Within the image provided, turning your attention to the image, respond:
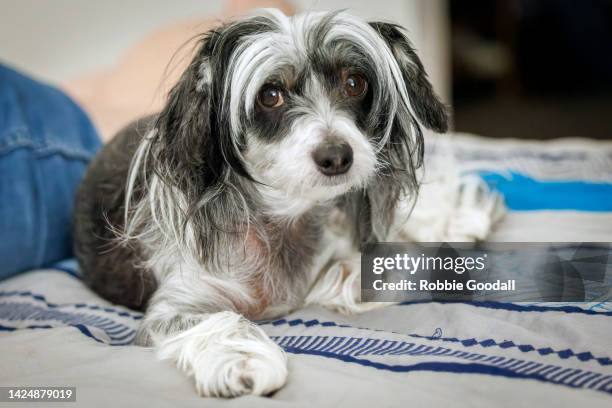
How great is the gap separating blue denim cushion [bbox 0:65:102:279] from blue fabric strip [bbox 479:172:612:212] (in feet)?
6.16

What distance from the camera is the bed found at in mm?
1309

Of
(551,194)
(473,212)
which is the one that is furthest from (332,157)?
(551,194)

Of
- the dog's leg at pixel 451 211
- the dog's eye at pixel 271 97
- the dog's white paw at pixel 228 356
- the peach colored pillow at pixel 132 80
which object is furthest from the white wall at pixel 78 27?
the dog's white paw at pixel 228 356

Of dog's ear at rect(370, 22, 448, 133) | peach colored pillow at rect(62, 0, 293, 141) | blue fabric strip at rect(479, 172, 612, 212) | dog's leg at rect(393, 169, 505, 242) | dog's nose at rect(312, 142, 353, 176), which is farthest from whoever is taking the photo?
peach colored pillow at rect(62, 0, 293, 141)

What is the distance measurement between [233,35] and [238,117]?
0.78 ft

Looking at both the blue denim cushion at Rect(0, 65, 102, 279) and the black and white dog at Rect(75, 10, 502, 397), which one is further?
the blue denim cushion at Rect(0, 65, 102, 279)

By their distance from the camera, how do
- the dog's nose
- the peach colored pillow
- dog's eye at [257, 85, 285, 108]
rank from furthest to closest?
the peach colored pillow
dog's eye at [257, 85, 285, 108]
the dog's nose

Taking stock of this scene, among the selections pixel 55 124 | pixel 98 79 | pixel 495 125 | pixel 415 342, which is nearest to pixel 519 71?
pixel 495 125

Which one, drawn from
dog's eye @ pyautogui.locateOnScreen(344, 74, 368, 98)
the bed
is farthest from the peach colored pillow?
dog's eye @ pyautogui.locateOnScreen(344, 74, 368, 98)

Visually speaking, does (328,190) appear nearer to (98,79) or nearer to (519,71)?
(98,79)

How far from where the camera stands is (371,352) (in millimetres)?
1552

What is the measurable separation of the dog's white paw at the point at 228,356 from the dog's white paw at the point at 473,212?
1.04 meters

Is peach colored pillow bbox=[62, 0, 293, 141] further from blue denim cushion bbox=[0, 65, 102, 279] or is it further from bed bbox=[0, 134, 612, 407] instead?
bed bbox=[0, 134, 612, 407]

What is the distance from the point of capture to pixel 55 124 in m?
2.69
